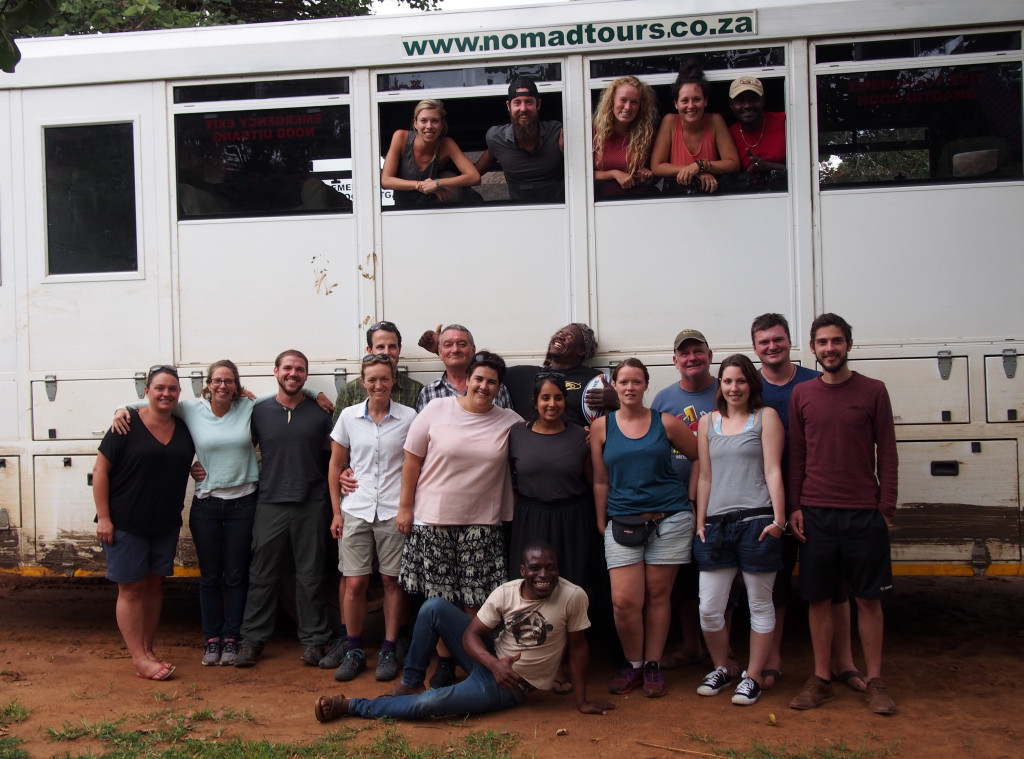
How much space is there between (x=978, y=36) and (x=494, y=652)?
4239 millimetres

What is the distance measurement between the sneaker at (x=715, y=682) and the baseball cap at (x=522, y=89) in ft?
10.6

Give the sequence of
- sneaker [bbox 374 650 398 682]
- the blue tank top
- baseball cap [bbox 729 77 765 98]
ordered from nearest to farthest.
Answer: the blue tank top → sneaker [bbox 374 650 398 682] → baseball cap [bbox 729 77 765 98]

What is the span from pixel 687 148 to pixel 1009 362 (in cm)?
212

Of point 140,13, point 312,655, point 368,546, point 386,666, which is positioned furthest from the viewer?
point 140,13

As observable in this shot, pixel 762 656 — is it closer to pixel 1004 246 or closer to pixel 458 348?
pixel 458 348

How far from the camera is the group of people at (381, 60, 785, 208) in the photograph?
507cm

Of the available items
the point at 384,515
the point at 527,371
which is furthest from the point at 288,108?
the point at 384,515

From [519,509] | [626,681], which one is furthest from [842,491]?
[519,509]

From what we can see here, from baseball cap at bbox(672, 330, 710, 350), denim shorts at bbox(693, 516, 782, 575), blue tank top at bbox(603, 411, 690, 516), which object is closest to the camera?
denim shorts at bbox(693, 516, 782, 575)

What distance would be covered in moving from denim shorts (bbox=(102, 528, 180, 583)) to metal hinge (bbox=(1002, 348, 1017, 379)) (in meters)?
4.75

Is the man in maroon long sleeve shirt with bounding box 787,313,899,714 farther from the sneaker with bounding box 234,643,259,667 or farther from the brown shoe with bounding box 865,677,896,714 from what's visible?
the sneaker with bounding box 234,643,259,667

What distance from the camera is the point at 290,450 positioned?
→ 17.0 feet

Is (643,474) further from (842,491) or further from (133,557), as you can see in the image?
(133,557)

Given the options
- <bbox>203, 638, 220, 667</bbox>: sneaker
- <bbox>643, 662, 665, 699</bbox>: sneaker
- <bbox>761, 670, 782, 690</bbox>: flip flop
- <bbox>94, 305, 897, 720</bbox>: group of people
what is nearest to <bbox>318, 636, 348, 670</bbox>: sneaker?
<bbox>94, 305, 897, 720</bbox>: group of people
